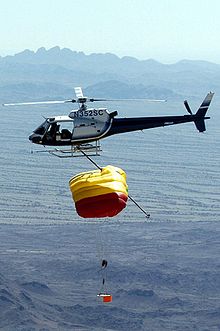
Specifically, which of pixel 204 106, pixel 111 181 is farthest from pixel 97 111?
pixel 204 106

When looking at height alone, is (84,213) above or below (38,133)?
below

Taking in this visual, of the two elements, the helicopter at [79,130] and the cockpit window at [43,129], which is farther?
the cockpit window at [43,129]

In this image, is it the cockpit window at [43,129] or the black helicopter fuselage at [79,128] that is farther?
the cockpit window at [43,129]

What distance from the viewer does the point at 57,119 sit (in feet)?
252

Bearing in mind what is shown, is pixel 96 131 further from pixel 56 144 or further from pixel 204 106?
pixel 204 106

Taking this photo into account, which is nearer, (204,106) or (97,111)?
(97,111)

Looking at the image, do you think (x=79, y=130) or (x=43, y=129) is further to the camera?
(x=43, y=129)

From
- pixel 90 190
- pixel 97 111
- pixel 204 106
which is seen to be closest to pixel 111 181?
pixel 90 190

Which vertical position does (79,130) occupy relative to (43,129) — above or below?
below

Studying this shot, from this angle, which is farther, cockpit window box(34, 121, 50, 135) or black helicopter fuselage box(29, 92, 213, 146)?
cockpit window box(34, 121, 50, 135)

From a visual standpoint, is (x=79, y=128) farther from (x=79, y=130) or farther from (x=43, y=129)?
(x=43, y=129)

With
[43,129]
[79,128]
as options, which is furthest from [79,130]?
[43,129]

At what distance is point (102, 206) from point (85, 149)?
6436 millimetres

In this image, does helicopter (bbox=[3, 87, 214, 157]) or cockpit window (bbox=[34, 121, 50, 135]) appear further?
cockpit window (bbox=[34, 121, 50, 135])
